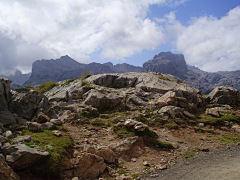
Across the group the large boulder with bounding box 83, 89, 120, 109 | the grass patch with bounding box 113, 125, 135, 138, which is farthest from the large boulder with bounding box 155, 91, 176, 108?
the grass patch with bounding box 113, 125, 135, 138

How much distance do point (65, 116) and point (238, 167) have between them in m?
15.8

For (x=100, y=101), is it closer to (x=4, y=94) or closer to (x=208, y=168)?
(x=4, y=94)

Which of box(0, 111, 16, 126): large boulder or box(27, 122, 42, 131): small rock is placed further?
box(0, 111, 16, 126): large boulder

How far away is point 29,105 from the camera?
52.1 ft

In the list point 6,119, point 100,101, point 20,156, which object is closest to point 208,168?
point 20,156

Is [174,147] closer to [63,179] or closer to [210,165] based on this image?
[210,165]

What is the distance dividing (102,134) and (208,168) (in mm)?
8618

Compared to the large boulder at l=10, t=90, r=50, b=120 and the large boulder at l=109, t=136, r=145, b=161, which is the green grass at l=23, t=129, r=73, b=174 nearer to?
the large boulder at l=109, t=136, r=145, b=161

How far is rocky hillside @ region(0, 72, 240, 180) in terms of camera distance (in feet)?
25.0

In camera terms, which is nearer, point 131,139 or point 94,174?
point 94,174

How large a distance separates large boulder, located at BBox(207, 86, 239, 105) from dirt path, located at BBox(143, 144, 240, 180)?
730 inches

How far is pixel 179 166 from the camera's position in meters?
9.84

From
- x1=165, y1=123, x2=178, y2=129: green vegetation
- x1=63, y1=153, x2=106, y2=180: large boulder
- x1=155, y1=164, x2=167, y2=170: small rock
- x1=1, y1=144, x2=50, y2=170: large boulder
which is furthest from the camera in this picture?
x1=165, y1=123, x2=178, y2=129: green vegetation

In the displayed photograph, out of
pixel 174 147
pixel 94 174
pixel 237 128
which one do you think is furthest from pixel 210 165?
pixel 237 128
